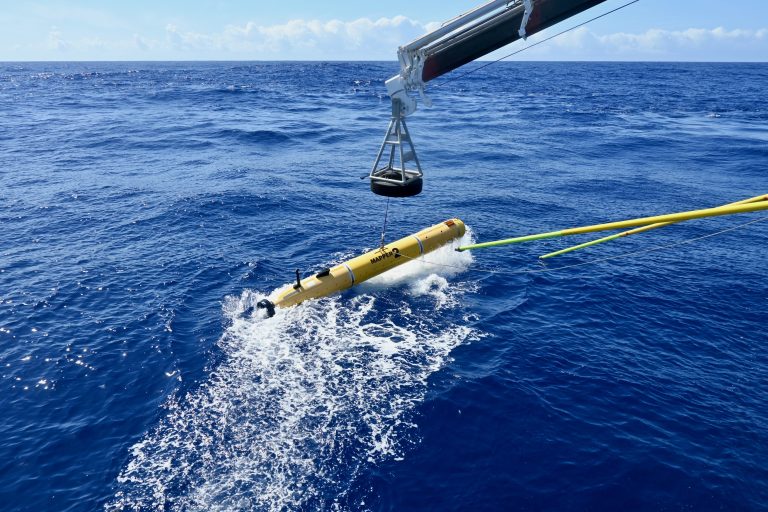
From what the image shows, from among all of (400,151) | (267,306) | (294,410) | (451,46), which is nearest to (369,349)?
(294,410)

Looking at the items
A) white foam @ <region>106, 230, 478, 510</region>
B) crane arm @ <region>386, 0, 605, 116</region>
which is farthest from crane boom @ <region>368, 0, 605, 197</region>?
white foam @ <region>106, 230, 478, 510</region>

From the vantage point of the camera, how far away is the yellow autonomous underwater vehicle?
2538cm

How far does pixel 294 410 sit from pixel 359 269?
397 inches

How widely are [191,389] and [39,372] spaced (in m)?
7.10

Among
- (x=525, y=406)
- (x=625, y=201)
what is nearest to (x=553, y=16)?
(x=525, y=406)

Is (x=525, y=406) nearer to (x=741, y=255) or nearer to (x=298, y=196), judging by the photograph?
(x=741, y=255)

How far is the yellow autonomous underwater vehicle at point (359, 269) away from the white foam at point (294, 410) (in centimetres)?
70

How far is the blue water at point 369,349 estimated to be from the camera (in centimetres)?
1602

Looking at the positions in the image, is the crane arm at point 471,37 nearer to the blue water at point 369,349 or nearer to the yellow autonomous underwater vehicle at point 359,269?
the yellow autonomous underwater vehicle at point 359,269

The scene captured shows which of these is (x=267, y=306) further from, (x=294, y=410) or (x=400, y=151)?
(x=400, y=151)

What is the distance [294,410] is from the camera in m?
18.8

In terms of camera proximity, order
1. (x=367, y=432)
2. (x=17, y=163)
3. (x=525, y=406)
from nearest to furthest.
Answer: (x=367, y=432) < (x=525, y=406) < (x=17, y=163)

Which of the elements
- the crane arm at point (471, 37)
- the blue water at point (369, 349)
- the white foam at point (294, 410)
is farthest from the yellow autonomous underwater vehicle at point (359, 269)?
the crane arm at point (471, 37)

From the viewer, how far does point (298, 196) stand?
1687 inches
